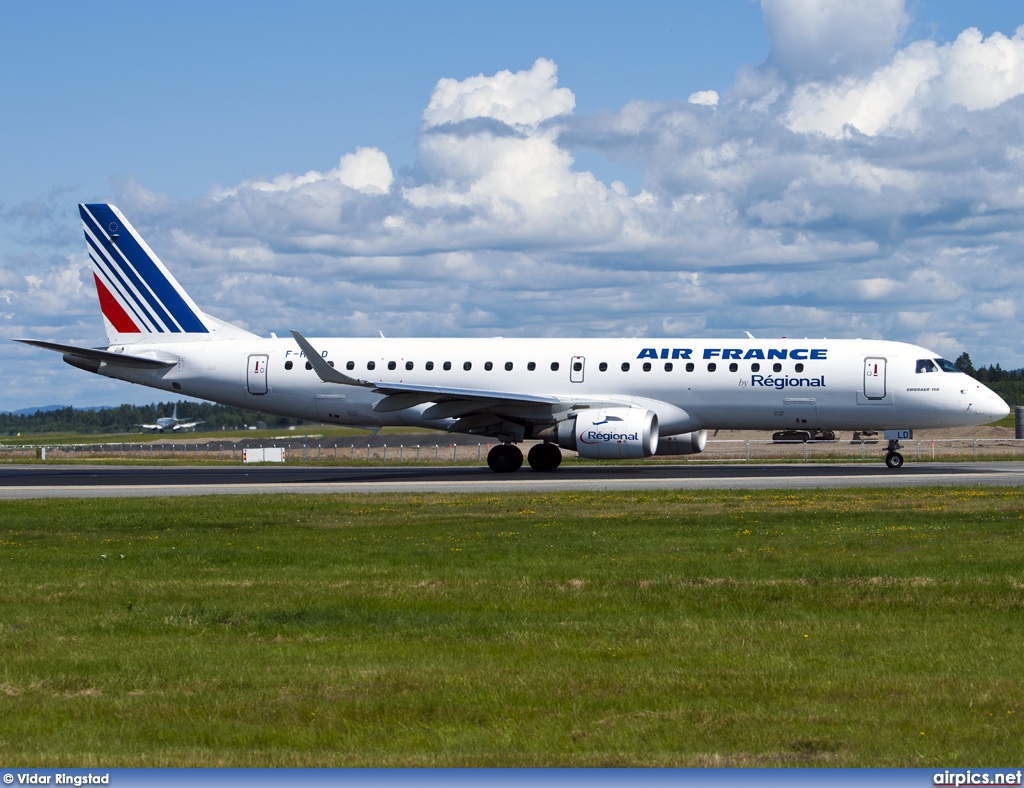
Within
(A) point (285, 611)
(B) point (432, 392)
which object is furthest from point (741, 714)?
(B) point (432, 392)

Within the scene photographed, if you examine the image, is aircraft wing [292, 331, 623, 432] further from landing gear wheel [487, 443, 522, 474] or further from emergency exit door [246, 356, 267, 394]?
emergency exit door [246, 356, 267, 394]

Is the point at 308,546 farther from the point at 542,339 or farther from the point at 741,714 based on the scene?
the point at 542,339

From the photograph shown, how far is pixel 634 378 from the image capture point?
1521 inches

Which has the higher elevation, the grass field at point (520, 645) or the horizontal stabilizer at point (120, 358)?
the horizontal stabilizer at point (120, 358)

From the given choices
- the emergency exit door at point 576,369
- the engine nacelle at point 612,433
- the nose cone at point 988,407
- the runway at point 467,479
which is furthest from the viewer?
the emergency exit door at point 576,369

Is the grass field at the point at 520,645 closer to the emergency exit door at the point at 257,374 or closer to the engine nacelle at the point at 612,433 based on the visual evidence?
the engine nacelle at the point at 612,433

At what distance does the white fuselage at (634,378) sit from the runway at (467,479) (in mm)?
1843

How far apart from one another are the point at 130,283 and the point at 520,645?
36013mm

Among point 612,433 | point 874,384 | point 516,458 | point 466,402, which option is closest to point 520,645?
point 612,433

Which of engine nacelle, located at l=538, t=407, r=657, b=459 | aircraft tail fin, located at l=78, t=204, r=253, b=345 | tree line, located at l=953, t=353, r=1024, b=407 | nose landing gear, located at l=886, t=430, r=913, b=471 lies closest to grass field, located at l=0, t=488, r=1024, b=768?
engine nacelle, located at l=538, t=407, r=657, b=459

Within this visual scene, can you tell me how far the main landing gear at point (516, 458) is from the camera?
40.1 metres

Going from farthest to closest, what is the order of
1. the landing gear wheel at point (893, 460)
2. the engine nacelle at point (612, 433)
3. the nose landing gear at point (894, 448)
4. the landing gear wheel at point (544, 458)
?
the landing gear wheel at point (544, 458) < the landing gear wheel at point (893, 460) < the nose landing gear at point (894, 448) < the engine nacelle at point (612, 433)

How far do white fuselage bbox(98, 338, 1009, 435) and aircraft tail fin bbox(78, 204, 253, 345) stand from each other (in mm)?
1181

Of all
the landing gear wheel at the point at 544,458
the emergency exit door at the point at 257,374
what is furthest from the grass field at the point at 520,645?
the emergency exit door at the point at 257,374
